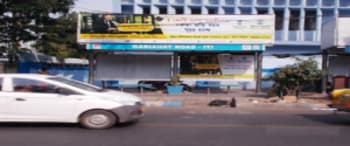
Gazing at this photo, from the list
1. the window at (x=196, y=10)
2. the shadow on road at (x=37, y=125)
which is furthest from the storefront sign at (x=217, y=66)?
the window at (x=196, y=10)

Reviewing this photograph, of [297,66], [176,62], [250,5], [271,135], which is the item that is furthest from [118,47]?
[250,5]

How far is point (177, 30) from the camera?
20516 mm

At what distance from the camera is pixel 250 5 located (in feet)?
120

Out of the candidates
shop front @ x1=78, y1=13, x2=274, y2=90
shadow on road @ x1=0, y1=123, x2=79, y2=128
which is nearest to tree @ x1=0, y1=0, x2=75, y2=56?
shop front @ x1=78, y1=13, x2=274, y2=90

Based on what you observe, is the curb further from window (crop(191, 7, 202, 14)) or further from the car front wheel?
window (crop(191, 7, 202, 14))

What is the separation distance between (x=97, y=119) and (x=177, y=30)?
39.0ft

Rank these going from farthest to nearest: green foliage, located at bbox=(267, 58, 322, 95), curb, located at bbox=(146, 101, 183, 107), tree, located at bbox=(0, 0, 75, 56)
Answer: tree, located at bbox=(0, 0, 75, 56)
green foliage, located at bbox=(267, 58, 322, 95)
curb, located at bbox=(146, 101, 183, 107)

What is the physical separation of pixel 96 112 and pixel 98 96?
0.35 metres

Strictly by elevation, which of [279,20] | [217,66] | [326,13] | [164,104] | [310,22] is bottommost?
[164,104]

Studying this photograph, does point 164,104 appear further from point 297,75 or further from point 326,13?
point 326,13

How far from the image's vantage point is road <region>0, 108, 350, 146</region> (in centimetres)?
779

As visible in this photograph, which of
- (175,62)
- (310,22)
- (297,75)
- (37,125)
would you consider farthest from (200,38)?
(310,22)

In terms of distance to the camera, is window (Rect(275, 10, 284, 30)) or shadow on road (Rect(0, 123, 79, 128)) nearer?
shadow on road (Rect(0, 123, 79, 128))

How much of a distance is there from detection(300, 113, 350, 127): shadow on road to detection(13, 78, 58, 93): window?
275 inches
